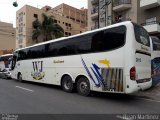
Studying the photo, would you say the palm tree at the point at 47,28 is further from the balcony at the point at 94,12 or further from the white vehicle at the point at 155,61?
the white vehicle at the point at 155,61

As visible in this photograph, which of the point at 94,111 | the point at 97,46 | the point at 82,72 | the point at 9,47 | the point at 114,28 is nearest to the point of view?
the point at 94,111

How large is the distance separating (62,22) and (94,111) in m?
54.9

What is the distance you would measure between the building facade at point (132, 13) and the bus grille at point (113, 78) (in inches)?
460

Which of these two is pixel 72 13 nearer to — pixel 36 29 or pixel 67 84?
pixel 36 29

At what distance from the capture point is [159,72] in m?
12.2

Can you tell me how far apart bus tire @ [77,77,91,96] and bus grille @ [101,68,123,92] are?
1307 millimetres

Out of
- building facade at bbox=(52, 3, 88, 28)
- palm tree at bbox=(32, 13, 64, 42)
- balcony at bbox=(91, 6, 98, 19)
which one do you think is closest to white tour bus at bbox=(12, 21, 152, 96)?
balcony at bbox=(91, 6, 98, 19)

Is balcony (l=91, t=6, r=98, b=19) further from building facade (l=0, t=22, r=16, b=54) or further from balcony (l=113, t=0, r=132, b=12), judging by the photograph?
building facade (l=0, t=22, r=16, b=54)

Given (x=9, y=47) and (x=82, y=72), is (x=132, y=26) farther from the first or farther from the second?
(x=9, y=47)

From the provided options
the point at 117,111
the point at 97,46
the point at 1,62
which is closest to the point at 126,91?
the point at 117,111

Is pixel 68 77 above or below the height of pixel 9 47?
below

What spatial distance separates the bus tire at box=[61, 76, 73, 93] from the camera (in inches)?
436

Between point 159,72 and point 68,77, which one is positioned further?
point 159,72

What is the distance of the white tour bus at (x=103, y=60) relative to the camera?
8.10 m
